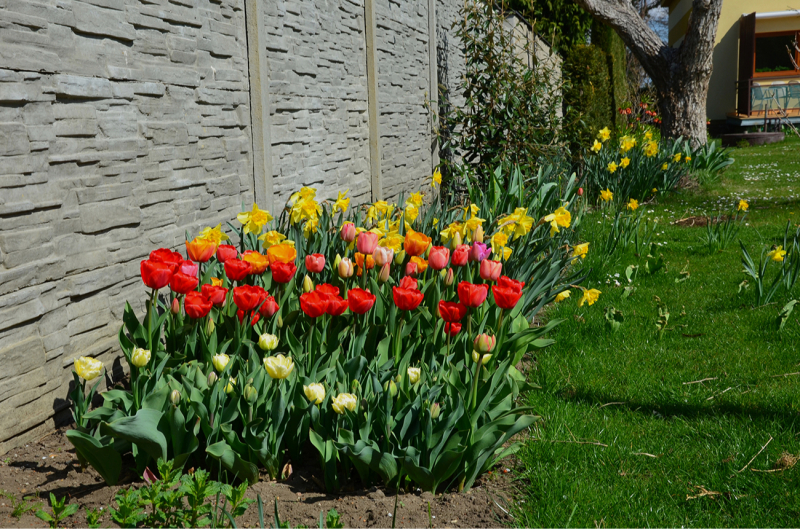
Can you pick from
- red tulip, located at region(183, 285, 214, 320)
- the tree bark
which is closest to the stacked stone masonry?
red tulip, located at region(183, 285, 214, 320)

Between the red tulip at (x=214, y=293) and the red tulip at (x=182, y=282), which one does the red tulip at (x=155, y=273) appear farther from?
the red tulip at (x=214, y=293)

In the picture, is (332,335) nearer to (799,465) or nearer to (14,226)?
(14,226)

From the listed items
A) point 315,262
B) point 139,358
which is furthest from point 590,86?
point 139,358

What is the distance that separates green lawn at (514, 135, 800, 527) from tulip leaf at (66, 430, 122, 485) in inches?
48.4

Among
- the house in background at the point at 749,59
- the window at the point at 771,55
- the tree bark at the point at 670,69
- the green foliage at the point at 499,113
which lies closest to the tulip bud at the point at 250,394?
the green foliage at the point at 499,113

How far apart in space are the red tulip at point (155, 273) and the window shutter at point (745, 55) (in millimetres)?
20541

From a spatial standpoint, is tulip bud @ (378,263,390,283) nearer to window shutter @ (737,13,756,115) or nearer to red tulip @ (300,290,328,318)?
red tulip @ (300,290,328,318)

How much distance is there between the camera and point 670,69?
949 cm

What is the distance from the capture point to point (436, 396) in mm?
2088

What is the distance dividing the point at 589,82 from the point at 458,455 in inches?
342

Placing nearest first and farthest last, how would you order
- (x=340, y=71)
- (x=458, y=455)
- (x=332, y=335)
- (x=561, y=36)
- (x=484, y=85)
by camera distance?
(x=458, y=455), (x=332, y=335), (x=340, y=71), (x=484, y=85), (x=561, y=36)

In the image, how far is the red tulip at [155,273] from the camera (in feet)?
7.06

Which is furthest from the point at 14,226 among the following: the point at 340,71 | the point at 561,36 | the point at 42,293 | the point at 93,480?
the point at 561,36

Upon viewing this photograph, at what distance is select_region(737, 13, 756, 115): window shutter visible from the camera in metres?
19.3
